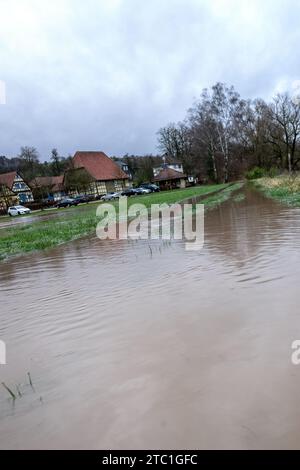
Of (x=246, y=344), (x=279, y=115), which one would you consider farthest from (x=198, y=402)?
(x=279, y=115)

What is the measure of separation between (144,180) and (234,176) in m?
25.4

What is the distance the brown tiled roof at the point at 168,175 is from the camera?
89.2 m

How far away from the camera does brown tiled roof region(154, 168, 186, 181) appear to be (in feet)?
293

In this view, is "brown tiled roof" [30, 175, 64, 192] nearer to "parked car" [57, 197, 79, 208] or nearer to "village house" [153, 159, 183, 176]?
"parked car" [57, 197, 79, 208]

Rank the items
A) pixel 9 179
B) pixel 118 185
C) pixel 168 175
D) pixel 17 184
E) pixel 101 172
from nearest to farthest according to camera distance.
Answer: pixel 9 179, pixel 17 184, pixel 101 172, pixel 118 185, pixel 168 175

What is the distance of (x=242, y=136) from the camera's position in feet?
237

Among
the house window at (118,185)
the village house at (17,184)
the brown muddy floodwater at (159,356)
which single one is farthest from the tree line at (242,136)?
the brown muddy floodwater at (159,356)

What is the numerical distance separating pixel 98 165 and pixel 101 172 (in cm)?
230

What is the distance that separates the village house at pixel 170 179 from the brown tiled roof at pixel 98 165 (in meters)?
8.63

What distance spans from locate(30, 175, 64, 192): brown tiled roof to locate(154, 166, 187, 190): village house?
22.7m

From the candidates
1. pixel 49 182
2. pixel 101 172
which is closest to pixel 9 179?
pixel 49 182

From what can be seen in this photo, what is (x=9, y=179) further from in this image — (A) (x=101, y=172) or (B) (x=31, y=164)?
(A) (x=101, y=172)

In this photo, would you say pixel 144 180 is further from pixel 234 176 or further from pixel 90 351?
pixel 90 351

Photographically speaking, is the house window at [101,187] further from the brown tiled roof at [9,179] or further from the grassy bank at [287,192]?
the grassy bank at [287,192]
